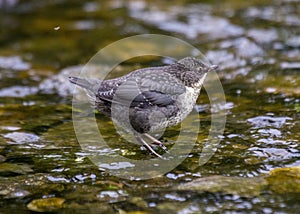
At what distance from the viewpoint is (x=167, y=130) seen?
17.1 ft

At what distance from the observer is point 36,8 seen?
439 inches

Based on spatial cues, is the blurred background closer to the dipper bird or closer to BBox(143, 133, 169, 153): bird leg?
BBox(143, 133, 169, 153): bird leg

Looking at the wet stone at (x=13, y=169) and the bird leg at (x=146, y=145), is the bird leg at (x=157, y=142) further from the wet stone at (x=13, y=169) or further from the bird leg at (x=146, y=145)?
the wet stone at (x=13, y=169)

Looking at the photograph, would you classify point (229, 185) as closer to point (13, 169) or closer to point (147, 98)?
point (147, 98)

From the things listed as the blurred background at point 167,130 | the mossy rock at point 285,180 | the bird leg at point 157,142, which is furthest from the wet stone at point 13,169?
the mossy rock at point 285,180

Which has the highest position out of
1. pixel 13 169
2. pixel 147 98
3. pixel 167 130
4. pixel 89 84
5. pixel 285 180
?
pixel 89 84

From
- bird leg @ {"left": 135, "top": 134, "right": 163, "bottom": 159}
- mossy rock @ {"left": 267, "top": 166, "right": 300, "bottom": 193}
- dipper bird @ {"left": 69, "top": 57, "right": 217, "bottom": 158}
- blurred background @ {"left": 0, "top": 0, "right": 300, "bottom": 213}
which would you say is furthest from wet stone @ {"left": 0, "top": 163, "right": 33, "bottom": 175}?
mossy rock @ {"left": 267, "top": 166, "right": 300, "bottom": 193}

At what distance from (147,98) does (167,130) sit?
0.68 m

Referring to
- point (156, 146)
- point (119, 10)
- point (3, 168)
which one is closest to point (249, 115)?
point (156, 146)

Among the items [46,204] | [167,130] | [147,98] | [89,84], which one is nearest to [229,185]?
[147,98]

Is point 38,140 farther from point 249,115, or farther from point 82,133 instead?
point 249,115

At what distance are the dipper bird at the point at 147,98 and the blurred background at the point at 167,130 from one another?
0.95 feet

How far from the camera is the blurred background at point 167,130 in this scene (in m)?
3.73

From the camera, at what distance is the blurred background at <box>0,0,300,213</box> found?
3732 millimetres
